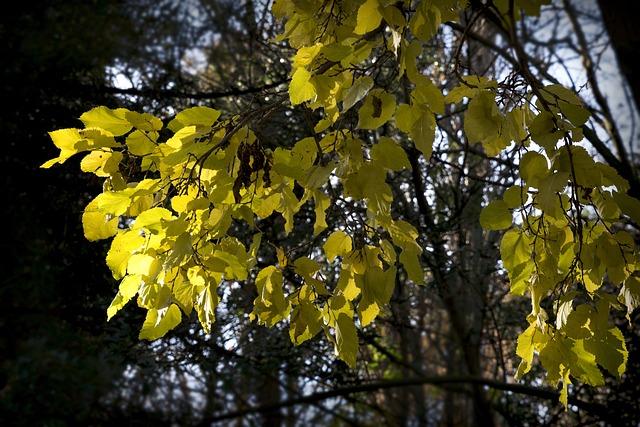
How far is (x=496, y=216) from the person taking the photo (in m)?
1.28

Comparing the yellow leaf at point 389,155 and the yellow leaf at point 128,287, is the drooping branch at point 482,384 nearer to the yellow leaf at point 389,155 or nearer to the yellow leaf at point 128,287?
the yellow leaf at point 389,155

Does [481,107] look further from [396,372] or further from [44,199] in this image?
[396,372]

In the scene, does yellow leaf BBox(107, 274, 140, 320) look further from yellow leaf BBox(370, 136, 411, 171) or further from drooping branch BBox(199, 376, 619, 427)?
drooping branch BBox(199, 376, 619, 427)

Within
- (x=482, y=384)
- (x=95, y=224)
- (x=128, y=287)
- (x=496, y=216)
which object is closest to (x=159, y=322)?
(x=128, y=287)

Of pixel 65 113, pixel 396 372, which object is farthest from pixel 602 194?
pixel 396 372

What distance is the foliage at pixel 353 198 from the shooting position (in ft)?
3.84

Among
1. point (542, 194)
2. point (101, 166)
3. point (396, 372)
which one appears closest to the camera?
point (542, 194)

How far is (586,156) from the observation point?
1.14m

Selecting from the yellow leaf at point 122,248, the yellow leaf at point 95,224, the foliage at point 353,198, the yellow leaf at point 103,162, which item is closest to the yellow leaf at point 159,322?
the foliage at point 353,198

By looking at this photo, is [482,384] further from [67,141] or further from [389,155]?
[67,141]

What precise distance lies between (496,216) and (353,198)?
11.6 inches

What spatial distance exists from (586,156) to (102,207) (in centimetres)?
91

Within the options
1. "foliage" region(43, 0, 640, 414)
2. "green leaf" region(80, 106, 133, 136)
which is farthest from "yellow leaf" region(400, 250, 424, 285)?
"green leaf" region(80, 106, 133, 136)

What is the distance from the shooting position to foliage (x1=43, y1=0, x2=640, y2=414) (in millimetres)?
1171
